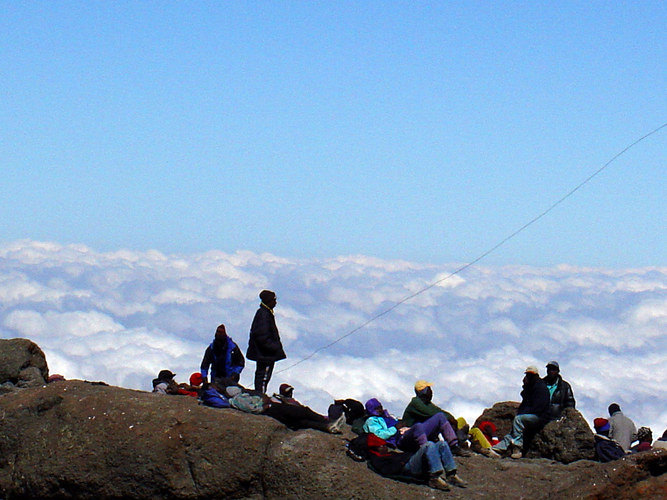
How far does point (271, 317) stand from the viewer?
62.9ft

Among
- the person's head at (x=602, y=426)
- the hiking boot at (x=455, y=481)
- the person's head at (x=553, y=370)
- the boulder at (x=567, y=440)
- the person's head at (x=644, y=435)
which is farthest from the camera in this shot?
the person's head at (x=644, y=435)

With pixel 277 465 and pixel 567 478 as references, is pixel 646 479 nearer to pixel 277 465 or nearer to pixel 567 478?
pixel 567 478

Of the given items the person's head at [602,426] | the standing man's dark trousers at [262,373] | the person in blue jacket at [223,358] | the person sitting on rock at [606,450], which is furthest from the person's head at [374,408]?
the person's head at [602,426]

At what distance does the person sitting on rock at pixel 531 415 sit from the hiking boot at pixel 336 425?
358 cm

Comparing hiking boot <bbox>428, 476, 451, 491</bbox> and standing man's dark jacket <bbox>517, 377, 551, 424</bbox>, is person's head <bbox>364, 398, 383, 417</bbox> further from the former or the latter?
standing man's dark jacket <bbox>517, 377, 551, 424</bbox>

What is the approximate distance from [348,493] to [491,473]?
10.5ft

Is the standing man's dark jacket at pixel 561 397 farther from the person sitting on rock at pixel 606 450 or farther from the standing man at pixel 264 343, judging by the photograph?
the standing man at pixel 264 343

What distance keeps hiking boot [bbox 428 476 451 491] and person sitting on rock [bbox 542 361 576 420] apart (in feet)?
14.2

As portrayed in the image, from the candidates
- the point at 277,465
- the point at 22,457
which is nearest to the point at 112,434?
the point at 22,457

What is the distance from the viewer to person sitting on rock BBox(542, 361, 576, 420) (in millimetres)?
17498

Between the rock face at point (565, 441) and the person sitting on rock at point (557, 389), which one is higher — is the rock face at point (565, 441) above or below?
below

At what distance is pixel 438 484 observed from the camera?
14.2 meters

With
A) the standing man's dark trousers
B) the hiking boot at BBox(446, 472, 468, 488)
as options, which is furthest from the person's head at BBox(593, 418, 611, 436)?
the standing man's dark trousers

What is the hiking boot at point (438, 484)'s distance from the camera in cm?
1419
